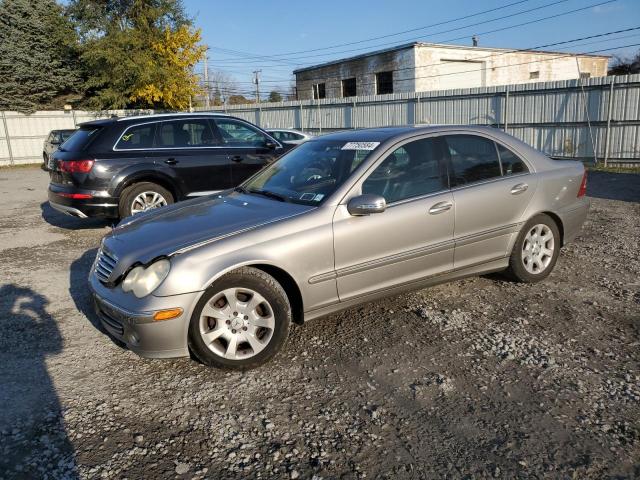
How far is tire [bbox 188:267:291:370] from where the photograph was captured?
3486mm

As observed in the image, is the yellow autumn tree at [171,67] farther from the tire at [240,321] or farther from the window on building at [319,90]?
the tire at [240,321]

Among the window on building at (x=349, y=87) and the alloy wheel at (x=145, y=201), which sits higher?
the window on building at (x=349, y=87)

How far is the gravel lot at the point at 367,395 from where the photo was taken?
269cm

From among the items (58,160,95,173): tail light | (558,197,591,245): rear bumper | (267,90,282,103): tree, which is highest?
(267,90,282,103): tree

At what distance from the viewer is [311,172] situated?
4.47m

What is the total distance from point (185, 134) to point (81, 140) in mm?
1480

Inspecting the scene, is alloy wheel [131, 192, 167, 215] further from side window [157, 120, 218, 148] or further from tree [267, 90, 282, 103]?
tree [267, 90, 282, 103]

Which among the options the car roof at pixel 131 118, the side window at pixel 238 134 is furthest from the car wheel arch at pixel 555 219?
the car roof at pixel 131 118

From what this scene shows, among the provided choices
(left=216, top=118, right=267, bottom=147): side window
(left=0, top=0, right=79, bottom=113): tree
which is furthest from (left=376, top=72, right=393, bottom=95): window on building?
(left=216, top=118, right=267, bottom=147): side window

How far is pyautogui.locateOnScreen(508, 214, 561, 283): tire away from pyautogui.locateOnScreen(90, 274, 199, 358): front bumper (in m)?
3.08

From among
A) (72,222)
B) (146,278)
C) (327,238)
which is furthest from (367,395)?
(72,222)

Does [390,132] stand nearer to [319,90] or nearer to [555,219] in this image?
[555,219]

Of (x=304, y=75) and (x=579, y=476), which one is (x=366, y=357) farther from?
(x=304, y=75)

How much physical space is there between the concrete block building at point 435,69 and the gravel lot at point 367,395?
2717 centimetres
